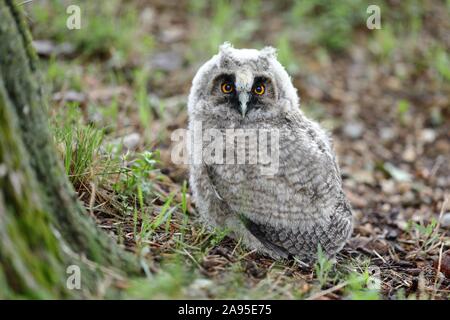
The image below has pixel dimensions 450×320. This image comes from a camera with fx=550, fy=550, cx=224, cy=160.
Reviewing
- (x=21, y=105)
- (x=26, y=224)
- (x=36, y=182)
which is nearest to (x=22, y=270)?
(x=26, y=224)

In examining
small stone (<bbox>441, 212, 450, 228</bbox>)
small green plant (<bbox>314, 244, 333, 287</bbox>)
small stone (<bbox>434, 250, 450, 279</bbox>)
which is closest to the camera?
small green plant (<bbox>314, 244, 333, 287</bbox>)

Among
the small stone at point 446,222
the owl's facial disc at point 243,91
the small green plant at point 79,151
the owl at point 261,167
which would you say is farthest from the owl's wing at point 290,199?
the small stone at point 446,222

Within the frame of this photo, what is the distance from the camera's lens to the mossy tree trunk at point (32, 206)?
2.20m

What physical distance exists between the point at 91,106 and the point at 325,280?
8.94 feet

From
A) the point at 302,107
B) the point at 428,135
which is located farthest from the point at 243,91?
the point at 428,135

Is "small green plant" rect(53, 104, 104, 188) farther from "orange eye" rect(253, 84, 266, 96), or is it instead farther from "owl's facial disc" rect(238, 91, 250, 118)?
"orange eye" rect(253, 84, 266, 96)

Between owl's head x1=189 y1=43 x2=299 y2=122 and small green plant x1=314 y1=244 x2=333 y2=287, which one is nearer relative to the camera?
small green plant x1=314 y1=244 x2=333 y2=287

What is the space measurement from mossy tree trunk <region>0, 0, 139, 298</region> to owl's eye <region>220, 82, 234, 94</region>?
148 centimetres

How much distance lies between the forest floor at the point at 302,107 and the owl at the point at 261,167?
15 cm

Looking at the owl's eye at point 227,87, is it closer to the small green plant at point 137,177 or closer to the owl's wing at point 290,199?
the owl's wing at point 290,199

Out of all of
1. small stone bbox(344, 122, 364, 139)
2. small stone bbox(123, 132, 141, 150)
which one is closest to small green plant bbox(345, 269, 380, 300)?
small stone bbox(123, 132, 141, 150)

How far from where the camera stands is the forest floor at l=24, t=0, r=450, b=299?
3.21 meters

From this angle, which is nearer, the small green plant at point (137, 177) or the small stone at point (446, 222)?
the small green plant at point (137, 177)
